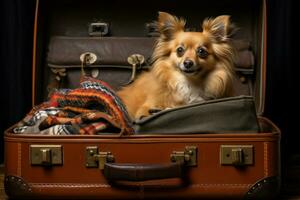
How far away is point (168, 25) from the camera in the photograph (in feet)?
6.88

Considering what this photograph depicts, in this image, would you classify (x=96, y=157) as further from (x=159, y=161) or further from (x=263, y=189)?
(x=263, y=189)

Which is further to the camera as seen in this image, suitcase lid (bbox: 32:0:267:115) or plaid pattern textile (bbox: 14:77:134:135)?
suitcase lid (bbox: 32:0:267:115)

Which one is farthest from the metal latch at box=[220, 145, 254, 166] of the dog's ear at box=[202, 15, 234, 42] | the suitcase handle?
the dog's ear at box=[202, 15, 234, 42]

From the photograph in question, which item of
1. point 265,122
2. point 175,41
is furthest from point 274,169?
point 175,41

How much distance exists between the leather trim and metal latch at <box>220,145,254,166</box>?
79mm

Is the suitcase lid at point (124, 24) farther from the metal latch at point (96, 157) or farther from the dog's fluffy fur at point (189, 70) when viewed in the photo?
the metal latch at point (96, 157)

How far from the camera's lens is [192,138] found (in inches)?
66.7

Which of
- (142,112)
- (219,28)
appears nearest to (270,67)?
(219,28)

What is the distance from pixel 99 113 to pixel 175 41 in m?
0.52

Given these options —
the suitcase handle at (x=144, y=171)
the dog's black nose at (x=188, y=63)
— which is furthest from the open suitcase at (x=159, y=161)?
the dog's black nose at (x=188, y=63)

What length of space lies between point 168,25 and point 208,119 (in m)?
0.55

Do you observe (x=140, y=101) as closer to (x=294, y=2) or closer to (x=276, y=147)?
(x=276, y=147)

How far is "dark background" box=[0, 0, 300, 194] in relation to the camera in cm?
245

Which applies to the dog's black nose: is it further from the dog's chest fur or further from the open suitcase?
the open suitcase
